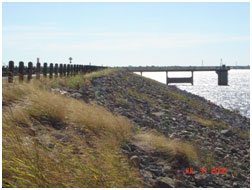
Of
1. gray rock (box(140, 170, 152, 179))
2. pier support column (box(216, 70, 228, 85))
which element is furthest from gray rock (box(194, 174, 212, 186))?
pier support column (box(216, 70, 228, 85))

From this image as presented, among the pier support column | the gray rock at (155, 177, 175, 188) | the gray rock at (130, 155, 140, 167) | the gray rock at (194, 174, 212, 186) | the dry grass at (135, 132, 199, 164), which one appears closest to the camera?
the gray rock at (155, 177, 175, 188)

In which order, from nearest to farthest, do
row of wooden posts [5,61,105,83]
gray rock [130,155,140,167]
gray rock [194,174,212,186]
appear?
1. gray rock [130,155,140,167]
2. gray rock [194,174,212,186]
3. row of wooden posts [5,61,105,83]

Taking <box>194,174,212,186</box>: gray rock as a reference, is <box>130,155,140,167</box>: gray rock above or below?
above

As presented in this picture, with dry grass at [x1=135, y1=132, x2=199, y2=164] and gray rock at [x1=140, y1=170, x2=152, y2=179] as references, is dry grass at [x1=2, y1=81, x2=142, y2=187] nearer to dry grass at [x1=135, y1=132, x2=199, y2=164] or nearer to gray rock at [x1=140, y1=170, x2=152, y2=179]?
gray rock at [x1=140, y1=170, x2=152, y2=179]

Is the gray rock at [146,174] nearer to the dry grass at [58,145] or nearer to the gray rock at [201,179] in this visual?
the dry grass at [58,145]

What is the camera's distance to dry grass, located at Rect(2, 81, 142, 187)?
3443mm

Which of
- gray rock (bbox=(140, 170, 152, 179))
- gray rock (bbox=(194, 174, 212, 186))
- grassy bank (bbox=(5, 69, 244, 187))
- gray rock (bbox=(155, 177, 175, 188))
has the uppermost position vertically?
grassy bank (bbox=(5, 69, 244, 187))

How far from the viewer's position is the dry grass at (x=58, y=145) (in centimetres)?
344

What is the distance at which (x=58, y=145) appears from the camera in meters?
4.54

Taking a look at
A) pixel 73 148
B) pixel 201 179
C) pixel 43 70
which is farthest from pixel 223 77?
pixel 73 148

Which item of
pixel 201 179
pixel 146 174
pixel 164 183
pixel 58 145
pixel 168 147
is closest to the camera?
pixel 58 145

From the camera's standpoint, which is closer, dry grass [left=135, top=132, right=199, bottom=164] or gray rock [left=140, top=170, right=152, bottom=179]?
gray rock [left=140, top=170, right=152, bottom=179]

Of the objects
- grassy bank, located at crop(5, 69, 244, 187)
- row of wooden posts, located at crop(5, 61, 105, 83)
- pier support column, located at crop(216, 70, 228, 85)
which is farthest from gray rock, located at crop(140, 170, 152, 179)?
pier support column, located at crop(216, 70, 228, 85)

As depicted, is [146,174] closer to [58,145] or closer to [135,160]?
[135,160]
